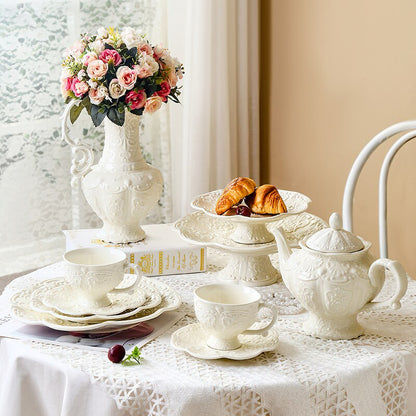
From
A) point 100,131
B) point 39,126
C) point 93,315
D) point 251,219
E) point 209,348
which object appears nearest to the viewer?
point 209,348

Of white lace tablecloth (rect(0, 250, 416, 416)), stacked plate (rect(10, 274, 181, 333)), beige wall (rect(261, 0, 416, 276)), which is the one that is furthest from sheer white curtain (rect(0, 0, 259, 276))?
white lace tablecloth (rect(0, 250, 416, 416))

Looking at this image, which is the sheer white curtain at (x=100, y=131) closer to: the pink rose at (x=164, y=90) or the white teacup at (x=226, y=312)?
the pink rose at (x=164, y=90)

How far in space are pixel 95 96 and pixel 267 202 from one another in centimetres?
48

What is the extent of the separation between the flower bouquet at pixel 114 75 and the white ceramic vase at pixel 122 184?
0.08 m

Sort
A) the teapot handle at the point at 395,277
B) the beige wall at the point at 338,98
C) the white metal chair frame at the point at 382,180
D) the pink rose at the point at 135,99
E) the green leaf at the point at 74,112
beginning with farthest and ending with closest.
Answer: the beige wall at the point at 338,98 < the white metal chair frame at the point at 382,180 < the green leaf at the point at 74,112 < the pink rose at the point at 135,99 < the teapot handle at the point at 395,277

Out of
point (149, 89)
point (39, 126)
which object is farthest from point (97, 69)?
point (39, 126)

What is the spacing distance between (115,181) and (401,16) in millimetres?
1316

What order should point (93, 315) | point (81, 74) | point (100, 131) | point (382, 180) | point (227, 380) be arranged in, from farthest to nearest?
point (100, 131), point (382, 180), point (81, 74), point (93, 315), point (227, 380)

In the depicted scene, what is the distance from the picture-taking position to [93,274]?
1404 millimetres

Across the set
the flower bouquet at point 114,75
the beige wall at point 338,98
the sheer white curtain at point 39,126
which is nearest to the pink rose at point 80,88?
the flower bouquet at point 114,75

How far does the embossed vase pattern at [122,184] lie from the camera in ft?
5.98

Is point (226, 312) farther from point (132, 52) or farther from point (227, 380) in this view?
point (132, 52)

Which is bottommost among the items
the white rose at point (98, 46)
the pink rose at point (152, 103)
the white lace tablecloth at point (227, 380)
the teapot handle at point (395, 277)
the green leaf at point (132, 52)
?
the white lace tablecloth at point (227, 380)

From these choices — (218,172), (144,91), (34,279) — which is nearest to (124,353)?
(34,279)
